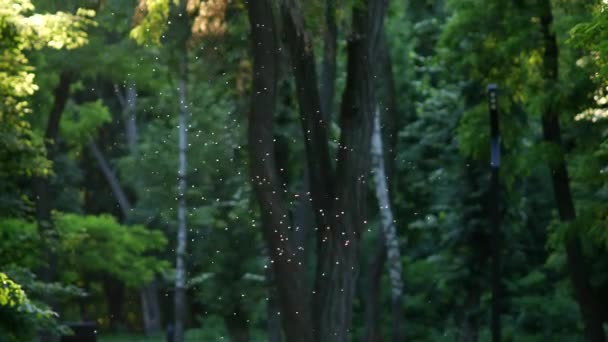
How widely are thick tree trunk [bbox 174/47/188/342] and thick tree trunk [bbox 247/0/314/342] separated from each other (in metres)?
22.9

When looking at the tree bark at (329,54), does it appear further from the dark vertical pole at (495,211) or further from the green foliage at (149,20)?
the dark vertical pole at (495,211)

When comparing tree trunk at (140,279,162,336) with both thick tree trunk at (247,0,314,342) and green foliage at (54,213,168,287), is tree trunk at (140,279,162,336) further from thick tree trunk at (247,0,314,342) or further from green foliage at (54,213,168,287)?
thick tree trunk at (247,0,314,342)

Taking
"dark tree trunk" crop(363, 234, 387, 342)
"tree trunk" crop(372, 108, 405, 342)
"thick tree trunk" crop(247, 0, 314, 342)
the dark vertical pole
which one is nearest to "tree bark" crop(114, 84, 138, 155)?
"tree trunk" crop(372, 108, 405, 342)

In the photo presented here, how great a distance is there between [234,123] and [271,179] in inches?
884

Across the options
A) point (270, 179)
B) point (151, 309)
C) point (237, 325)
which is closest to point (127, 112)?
point (151, 309)

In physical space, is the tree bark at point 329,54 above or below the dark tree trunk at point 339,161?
above

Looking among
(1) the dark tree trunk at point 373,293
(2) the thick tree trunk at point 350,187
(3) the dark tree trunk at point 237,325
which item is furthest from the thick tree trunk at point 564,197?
(3) the dark tree trunk at point 237,325

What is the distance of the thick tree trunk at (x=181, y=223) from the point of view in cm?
4434

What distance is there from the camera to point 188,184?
162 feet

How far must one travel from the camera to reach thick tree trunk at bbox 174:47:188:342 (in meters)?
44.3

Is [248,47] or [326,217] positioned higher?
[248,47]

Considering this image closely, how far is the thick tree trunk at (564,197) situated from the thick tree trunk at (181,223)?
51.1ft

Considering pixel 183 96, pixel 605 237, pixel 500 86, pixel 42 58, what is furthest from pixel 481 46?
pixel 183 96

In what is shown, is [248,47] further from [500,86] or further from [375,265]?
[375,265]
